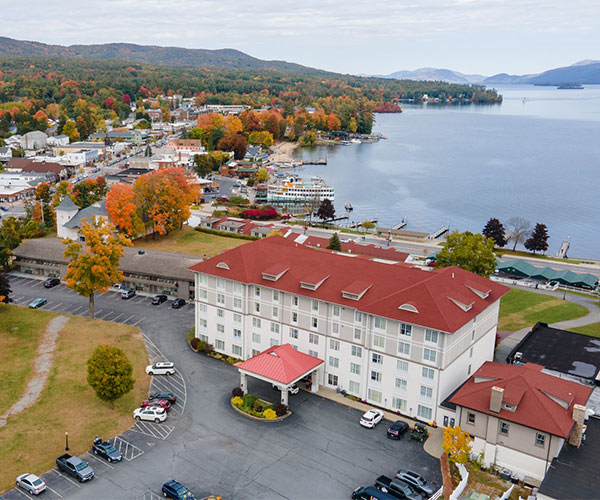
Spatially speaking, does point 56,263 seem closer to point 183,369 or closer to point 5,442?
point 183,369

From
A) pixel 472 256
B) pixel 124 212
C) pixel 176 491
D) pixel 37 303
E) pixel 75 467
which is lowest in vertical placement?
pixel 37 303

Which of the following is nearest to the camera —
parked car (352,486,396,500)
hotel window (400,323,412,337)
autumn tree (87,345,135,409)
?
parked car (352,486,396,500)

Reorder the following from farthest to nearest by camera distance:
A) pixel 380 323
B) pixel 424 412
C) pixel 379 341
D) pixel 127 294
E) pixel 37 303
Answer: pixel 127 294, pixel 37 303, pixel 379 341, pixel 380 323, pixel 424 412

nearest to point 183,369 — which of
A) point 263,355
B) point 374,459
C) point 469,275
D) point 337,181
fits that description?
point 263,355

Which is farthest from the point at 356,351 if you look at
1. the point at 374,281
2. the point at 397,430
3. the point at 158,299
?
the point at 158,299

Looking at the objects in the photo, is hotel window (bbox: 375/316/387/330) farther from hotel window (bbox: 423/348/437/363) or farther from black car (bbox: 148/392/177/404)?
black car (bbox: 148/392/177/404)

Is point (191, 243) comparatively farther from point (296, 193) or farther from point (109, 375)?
point (296, 193)

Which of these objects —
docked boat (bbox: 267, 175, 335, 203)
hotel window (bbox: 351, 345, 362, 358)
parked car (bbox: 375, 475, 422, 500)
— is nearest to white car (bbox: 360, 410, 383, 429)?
hotel window (bbox: 351, 345, 362, 358)
